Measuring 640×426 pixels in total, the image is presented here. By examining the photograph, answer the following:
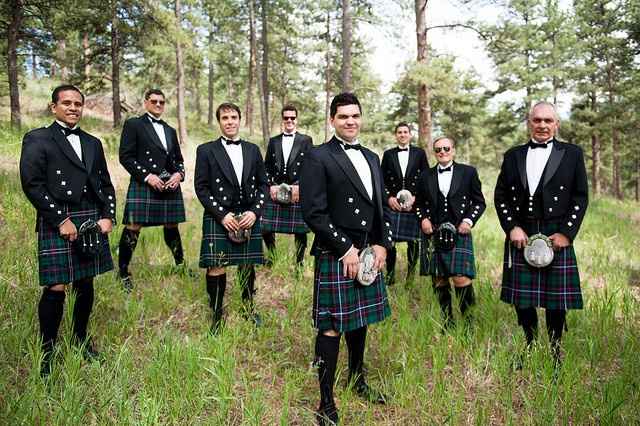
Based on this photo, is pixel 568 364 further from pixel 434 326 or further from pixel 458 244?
pixel 458 244

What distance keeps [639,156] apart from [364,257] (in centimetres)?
3544

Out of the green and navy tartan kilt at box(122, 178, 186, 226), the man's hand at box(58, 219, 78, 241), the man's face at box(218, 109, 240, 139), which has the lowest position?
the man's hand at box(58, 219, 78, 241)

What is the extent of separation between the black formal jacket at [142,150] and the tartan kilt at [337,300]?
2.83m

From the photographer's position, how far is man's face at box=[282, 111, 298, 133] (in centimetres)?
523

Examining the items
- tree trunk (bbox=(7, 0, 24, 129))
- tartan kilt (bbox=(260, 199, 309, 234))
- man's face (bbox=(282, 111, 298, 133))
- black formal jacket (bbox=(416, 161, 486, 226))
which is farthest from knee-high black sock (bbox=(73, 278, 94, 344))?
tree trunk (bbox=(7, 0, 24, 129))

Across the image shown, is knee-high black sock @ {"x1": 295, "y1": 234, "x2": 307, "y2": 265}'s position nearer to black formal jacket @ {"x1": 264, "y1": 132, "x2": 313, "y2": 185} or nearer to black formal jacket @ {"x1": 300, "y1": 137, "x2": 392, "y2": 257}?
black formal jacket @ {"x1": 264, "y1": 132, "x2": 313, "y2": 185}

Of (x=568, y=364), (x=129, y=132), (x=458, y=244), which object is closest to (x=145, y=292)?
(x=129, y=132)

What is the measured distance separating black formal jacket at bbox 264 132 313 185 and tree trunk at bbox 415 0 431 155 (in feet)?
17.2

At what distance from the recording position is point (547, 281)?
10.5ft

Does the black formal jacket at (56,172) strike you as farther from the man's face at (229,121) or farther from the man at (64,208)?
the man's face at (229,121)

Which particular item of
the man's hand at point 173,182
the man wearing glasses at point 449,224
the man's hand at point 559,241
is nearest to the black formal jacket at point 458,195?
the man wearing glasses at point 449,224

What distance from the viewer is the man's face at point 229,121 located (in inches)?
148

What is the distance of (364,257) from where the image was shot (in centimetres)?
266

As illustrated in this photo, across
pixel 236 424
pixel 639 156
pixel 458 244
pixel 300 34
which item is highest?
pixel 300 34
